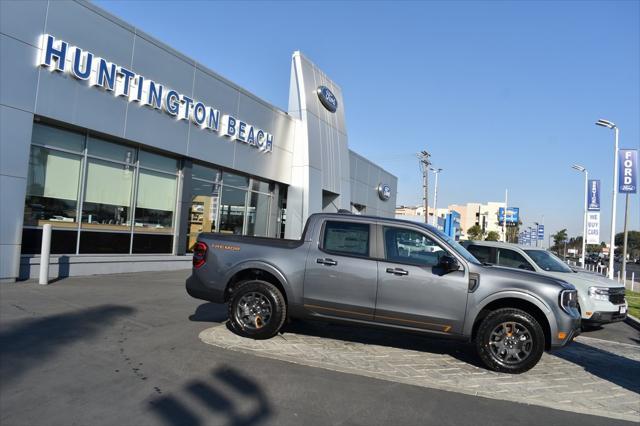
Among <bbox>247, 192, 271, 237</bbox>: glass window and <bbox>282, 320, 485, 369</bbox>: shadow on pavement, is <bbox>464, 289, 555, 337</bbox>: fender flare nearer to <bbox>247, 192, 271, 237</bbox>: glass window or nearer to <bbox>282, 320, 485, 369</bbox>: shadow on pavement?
<bbox>282, 320, 485, 369</bbox>: shadow on pavement

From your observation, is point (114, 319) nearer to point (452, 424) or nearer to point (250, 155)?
point (452, 424)

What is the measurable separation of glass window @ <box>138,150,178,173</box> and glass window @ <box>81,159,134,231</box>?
0.52 metres

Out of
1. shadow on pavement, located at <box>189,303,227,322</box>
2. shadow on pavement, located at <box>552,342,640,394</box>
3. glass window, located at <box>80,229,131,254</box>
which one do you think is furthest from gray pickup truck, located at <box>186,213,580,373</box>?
glass window, located at <box>80,229,131,254</box>

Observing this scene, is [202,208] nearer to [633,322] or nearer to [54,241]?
[54,241]

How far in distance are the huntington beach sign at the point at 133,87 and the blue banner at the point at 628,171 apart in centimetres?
1593

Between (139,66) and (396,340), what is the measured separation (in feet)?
33.4

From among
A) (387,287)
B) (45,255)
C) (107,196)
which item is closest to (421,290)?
(387,287)

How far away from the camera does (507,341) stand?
6031 millimetres

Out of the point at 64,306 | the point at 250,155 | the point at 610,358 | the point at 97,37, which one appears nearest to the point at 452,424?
the point at 610,358

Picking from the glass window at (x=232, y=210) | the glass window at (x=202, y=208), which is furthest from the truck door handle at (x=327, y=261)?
the glass window at (x=232, y=210)

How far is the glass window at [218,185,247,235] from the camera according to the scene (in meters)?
18.0

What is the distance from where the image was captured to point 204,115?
51.1 ft

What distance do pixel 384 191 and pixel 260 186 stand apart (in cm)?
1767

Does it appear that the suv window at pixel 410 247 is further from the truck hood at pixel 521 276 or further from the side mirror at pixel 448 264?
the truck hood at pixel 521 276
